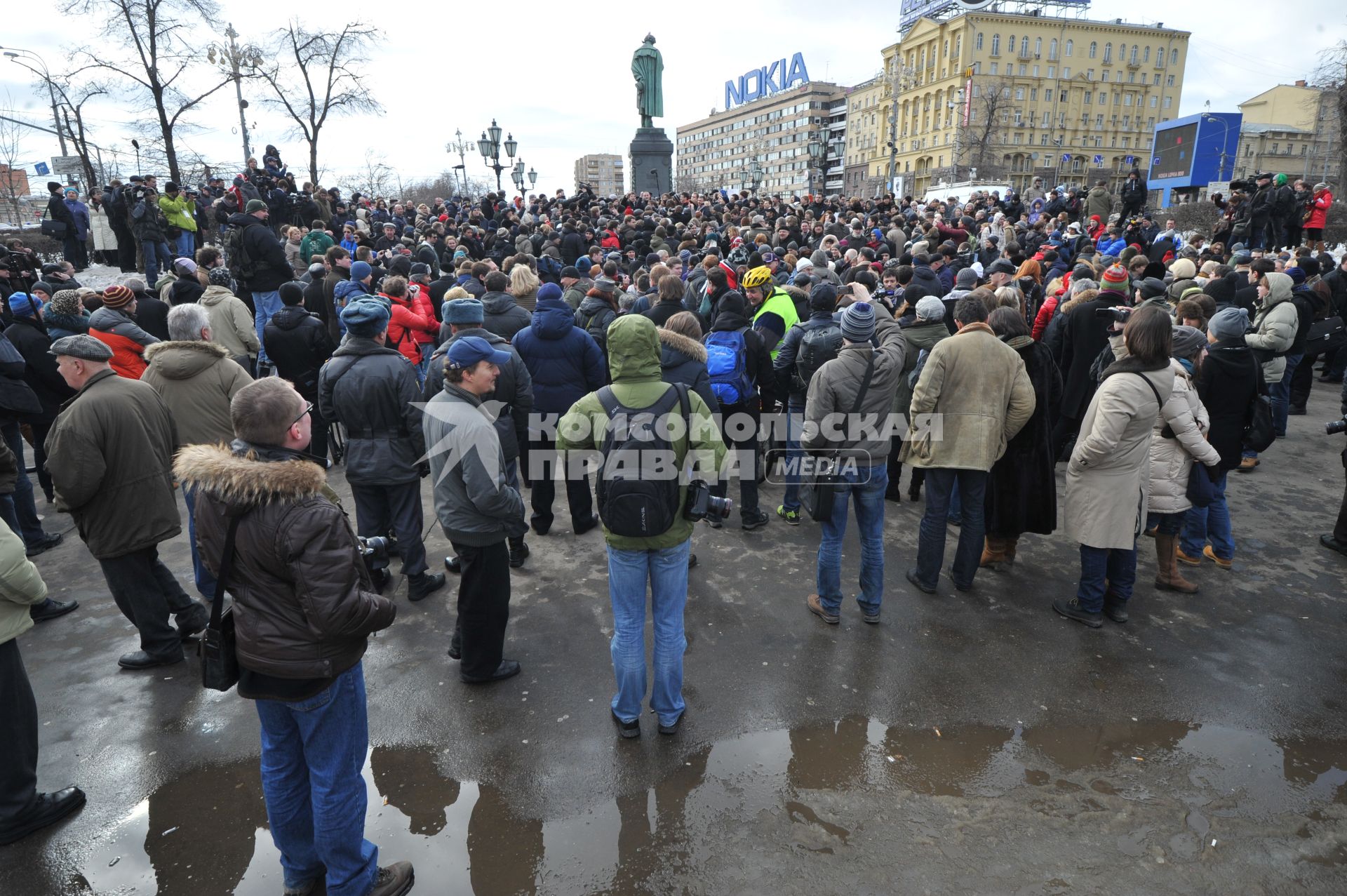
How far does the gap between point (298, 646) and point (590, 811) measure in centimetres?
145

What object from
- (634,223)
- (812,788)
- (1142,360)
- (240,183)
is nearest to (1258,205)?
(634,223)

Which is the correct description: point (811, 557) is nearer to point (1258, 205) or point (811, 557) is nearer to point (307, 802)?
point (307, 802)

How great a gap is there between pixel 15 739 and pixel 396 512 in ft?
6.96

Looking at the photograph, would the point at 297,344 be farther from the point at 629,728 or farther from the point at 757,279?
the point at 629,728

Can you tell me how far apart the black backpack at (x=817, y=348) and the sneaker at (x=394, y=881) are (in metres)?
3.90

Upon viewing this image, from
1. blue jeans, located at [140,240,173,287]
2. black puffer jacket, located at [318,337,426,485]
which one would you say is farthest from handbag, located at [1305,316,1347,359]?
blue jeans, located at [140,240,173,287]

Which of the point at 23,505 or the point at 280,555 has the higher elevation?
the point at 280,555

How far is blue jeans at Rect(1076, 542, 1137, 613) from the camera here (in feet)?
14.3

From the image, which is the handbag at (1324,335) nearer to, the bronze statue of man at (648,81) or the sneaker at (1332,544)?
the sneaker at (1332,544)

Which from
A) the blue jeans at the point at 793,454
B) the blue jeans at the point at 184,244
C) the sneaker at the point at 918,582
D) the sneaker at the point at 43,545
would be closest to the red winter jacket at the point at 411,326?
the sneaker at the point at 43,545

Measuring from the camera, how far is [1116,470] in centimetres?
418

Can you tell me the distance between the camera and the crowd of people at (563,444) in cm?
241

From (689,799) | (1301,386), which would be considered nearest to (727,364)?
(689,799)

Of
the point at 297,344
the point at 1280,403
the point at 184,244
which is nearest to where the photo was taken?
the point at 297,344
